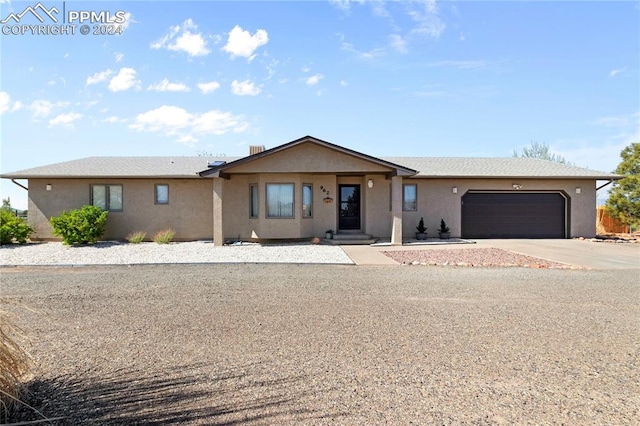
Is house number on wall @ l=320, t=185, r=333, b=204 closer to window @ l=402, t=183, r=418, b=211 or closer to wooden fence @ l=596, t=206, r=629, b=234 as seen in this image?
window @ l=402, t=183, r=418, b=211

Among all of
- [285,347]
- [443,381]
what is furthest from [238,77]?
[443,381]

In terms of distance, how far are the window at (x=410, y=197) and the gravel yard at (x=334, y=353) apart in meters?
9.10

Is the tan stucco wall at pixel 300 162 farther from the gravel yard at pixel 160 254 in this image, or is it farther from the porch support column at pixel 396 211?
the gravel yard at pixel 160 254

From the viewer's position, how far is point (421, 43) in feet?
42.0

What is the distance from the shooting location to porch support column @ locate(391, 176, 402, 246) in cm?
1384

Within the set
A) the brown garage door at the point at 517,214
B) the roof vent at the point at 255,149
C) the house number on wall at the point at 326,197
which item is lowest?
the brown garage door at the point at 517,214

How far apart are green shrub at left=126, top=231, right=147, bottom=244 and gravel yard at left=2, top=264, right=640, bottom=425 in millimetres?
7300

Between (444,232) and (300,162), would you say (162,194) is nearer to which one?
(300,162)

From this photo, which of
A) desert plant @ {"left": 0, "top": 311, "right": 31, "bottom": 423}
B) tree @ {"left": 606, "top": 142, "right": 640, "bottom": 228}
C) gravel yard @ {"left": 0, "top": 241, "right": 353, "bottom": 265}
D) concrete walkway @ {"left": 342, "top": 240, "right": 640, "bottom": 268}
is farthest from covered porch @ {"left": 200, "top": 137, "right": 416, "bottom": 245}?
tree @ {"left": 606, "top": 142, "right": 640, "bottom": 228}

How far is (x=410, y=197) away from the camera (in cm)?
1612

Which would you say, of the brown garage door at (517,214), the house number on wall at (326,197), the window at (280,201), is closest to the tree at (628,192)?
the brown garage door at (517,214)

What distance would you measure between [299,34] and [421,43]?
4.56 meters

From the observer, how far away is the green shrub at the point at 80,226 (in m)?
13.4

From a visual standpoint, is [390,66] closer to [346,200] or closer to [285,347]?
[346,200]
